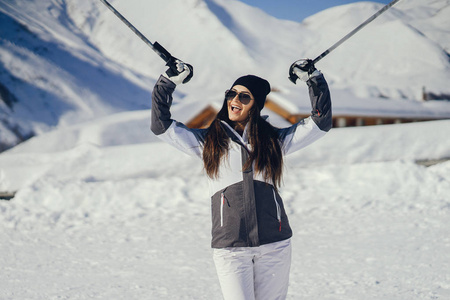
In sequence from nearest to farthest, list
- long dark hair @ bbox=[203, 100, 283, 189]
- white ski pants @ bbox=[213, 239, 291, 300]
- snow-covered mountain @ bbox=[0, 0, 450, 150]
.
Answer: white ski pants @ bbox=[213, 239, 291, 300] < long dark hair @ bbox=[203, 100, 283, 189] < snow-covered mountain @ bbox=[0, 0, 450, 150]

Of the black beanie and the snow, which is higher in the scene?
the black beanie

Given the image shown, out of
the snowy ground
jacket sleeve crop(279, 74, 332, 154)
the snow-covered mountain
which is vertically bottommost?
the snowy ground

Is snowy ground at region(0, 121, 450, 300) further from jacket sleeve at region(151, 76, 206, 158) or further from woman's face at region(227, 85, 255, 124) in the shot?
woman's face at region(227, 85, 255, 124)

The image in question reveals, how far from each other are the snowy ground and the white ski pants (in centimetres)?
205

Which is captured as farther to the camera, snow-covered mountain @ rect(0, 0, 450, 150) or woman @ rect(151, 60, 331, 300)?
snow-covered mountain @ rect(0, 0, 450, 150)

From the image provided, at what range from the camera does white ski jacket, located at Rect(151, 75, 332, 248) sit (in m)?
2.03

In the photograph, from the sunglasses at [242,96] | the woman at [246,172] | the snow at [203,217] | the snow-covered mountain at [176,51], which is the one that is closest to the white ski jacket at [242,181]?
the woman at [246,172]

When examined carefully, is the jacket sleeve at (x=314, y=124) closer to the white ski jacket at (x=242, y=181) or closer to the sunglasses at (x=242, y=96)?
the white ski jacket at (x=242, y=181)

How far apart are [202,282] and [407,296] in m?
1.80

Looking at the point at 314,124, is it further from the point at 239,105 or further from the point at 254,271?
the point at 254,271

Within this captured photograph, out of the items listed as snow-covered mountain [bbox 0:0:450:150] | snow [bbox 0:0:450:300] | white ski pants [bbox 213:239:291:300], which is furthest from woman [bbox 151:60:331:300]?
snow-covered mountain [bbox 0:0:450:150]

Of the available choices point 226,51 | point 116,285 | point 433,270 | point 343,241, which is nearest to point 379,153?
point 343,241

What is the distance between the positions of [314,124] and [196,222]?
5091 millimetres

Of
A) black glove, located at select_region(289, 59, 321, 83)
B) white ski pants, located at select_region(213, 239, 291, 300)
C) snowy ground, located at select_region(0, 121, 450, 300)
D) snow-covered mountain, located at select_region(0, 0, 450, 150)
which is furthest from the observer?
snow-covered mountain, located at select_region(0, 0, 450, 150)
